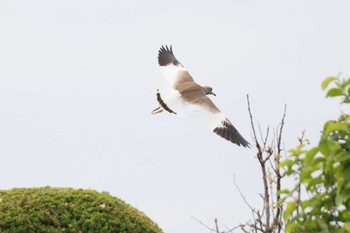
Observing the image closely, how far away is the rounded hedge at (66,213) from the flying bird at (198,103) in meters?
1.61

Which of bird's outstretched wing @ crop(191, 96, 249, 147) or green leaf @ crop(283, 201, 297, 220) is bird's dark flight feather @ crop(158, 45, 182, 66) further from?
green leaf @ crop(283, 201, 297, 220)

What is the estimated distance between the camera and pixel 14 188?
8.58 m

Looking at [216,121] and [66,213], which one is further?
[216,121]

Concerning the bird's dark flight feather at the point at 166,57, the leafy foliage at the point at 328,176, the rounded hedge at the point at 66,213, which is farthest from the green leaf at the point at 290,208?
the bird's dark flight feather at the point at 166,57

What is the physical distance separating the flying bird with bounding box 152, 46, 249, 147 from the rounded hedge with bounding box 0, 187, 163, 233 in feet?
5.30

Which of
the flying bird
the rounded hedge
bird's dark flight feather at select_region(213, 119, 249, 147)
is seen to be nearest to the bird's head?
the flying bird

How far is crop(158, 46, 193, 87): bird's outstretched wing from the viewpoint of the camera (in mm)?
10930

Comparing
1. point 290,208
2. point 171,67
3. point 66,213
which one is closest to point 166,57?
point 171,67

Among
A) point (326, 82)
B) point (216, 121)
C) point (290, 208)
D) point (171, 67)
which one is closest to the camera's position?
point (326, 82)

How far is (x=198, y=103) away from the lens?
9.47 meters

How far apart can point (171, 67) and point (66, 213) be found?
15.6 feet

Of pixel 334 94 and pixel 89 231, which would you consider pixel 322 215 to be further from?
pixel 89 231

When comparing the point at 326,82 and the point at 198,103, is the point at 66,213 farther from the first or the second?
the point at 326,82

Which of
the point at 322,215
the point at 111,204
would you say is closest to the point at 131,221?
the point at 111,204
